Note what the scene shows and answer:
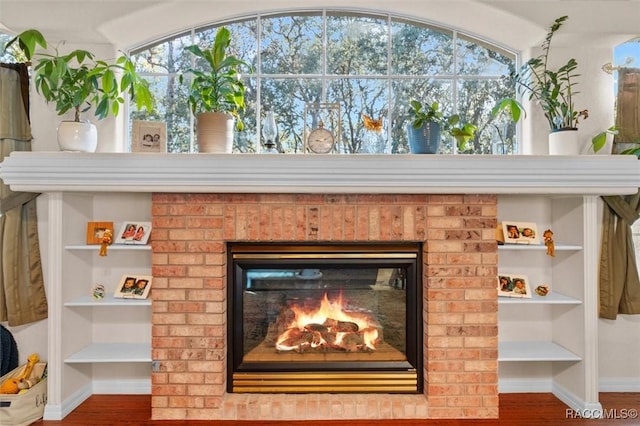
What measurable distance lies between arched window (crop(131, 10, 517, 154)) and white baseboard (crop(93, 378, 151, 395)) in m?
1.52

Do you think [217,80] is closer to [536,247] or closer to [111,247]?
[111,247]

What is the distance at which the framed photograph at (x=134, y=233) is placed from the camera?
8.04 ft

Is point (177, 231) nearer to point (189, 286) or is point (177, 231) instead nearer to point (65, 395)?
point (189, 286)

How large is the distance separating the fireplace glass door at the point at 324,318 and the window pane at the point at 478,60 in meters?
1.38

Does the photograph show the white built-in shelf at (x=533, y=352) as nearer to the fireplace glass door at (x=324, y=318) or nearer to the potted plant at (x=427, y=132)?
the fireplace glass door at (x=324, y=318)

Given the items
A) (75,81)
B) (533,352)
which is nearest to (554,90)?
(533,352)

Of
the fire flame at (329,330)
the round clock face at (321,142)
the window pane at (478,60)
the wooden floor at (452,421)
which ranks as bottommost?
the wooden floor at (452,421)

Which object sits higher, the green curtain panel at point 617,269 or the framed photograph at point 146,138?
the framed photograph at point 146,138

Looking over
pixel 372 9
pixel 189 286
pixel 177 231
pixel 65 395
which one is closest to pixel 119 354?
pixel 65 395

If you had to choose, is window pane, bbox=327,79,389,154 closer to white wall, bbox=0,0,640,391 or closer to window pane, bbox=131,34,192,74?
white wall, bbox=0,0,640,391

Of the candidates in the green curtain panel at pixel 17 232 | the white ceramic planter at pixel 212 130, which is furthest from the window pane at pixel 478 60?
the green curtain panel at pixel 17 232

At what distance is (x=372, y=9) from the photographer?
9.20 ft

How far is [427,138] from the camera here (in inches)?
89.0

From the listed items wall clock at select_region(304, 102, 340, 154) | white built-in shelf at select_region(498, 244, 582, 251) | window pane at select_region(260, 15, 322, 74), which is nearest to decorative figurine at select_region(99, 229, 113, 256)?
wall clock at select_region(304, 102, 340, 154)
